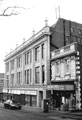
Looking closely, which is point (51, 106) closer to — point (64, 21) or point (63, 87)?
point (63, 87)

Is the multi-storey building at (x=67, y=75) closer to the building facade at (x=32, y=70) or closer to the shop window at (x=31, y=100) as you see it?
the building facade at (x=32, y=70)

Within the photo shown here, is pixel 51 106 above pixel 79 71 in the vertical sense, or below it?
below

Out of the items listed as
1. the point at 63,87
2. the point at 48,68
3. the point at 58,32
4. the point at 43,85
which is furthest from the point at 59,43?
the point at 63,87

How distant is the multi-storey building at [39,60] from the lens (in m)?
35.2

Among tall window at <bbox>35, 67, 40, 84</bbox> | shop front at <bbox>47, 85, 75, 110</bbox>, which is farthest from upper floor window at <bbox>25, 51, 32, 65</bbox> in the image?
shop front at <bbox>47, 85, 75, 110</bbox>

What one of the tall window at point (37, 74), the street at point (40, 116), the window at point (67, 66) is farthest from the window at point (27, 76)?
the street at point (40, 116)

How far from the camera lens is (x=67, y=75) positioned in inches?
1150

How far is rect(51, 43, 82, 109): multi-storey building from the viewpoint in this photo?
27.1 meters

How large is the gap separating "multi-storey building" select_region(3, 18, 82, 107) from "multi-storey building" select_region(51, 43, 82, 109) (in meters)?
0.51

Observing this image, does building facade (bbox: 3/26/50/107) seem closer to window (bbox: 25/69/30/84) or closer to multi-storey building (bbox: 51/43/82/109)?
window (bbox: 25/69/30/84)

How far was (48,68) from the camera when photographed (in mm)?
34625

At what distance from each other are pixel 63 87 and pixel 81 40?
53.7 ft

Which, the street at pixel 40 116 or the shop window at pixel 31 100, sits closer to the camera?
the street at pixel 40 116

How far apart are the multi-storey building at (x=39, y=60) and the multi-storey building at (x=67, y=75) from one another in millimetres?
506
